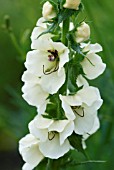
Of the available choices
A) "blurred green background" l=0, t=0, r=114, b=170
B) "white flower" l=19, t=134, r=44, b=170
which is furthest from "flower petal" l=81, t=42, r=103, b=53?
"blurred green background" l=0, t=0, r=114, b=170

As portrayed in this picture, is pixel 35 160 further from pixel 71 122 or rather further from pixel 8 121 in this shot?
pixel 8 121

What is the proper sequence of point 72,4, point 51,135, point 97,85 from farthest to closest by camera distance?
point 97,85 → point 51,135 → point 72,4

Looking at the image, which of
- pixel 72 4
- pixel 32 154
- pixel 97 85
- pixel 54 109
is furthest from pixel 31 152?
pixel 97 85

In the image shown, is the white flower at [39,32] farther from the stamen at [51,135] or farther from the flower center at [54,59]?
the stamen at [51,135]

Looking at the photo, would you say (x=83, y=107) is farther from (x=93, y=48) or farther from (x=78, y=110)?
(x=93, y=48)

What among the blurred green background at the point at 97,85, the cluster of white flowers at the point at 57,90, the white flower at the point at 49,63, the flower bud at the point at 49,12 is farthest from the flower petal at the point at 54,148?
the blurred green background at the point at 97,85

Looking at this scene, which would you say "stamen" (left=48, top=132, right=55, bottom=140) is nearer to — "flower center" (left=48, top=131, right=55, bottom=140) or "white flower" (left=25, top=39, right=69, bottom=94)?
"flower center" (left=48, top=131, right=55, bottom=140)
